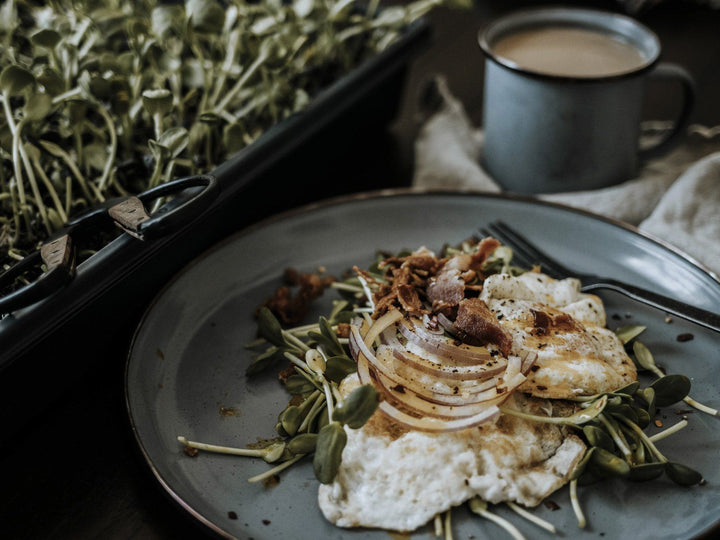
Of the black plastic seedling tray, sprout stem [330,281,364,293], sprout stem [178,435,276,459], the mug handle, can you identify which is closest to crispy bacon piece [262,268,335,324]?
sprout stem [330,281,364,293]

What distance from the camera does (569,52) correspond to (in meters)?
1.44

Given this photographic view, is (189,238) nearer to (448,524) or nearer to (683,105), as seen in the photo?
(448,524)

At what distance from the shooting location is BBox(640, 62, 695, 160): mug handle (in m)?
1.40

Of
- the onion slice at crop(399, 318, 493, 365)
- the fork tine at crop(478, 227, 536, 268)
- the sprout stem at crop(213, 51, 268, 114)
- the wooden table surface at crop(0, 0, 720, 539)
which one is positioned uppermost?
the sprout stem at crop(213, 51, 268, 114)

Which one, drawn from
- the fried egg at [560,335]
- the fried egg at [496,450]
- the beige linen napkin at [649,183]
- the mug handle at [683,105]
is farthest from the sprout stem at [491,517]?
the mug handle at [683,105]

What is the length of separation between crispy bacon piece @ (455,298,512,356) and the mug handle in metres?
0.70

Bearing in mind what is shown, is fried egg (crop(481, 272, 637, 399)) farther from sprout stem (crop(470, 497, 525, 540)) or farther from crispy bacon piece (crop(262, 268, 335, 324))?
crispy bacon piece (crop(262, 268, 335, 324))

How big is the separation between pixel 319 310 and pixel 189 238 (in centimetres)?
23

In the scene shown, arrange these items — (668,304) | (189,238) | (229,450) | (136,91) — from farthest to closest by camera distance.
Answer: (136,91)
(189,238)
(668,304)
(229,450)

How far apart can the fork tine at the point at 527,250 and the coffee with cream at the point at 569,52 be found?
314 millimetres

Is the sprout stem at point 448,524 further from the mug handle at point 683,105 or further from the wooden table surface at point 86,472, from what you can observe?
the mug handle at point 683,105

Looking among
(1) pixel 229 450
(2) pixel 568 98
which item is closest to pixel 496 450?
(1) pixel 229 450

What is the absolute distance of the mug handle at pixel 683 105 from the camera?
4.60 feet

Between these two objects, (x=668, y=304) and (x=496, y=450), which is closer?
(x=496, y=450)
